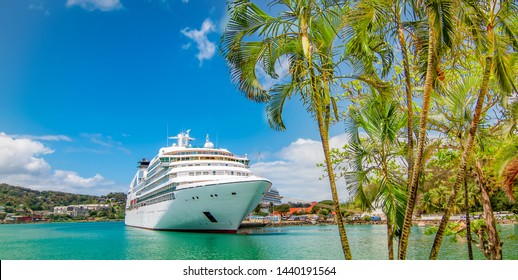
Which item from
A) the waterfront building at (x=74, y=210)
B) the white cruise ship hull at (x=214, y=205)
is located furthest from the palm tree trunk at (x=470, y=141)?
the waterfront building at (x=74, y=210)

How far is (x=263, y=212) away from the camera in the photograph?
286 ft

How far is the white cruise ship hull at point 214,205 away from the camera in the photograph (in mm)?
27797

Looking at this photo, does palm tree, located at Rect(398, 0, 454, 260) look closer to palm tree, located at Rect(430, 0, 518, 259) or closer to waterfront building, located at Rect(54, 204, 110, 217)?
palm tree, located at Rect(430, 0, 518, 259)

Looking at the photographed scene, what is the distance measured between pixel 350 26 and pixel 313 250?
1854cm

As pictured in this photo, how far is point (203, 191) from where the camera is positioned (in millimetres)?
28609

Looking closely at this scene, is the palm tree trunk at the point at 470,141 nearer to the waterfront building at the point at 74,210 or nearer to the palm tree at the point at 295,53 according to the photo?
the palm tree at the point at 295,53

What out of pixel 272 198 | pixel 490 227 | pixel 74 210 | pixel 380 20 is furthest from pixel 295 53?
pixel 74 210

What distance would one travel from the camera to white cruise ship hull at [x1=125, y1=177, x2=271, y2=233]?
1094 inches

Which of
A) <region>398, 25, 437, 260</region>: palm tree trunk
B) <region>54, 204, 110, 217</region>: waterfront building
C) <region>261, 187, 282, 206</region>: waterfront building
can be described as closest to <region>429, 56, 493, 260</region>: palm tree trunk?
<region>398, 25, 437, 260</region>: palm tree trunk

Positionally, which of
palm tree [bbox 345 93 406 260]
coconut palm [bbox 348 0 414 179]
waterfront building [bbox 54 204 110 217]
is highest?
coconut palm [bbox 348 0 414 179]
